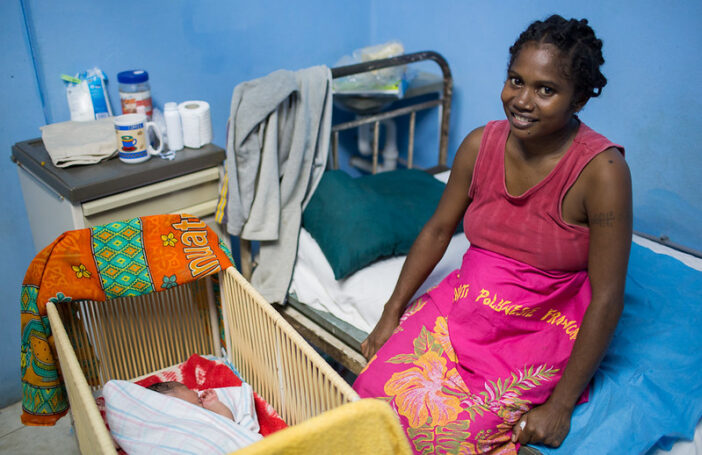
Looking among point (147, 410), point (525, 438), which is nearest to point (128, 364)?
point (147, 410)

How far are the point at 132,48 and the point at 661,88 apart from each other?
5.89 feet

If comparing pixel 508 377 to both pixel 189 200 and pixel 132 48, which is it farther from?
pixel 132 48

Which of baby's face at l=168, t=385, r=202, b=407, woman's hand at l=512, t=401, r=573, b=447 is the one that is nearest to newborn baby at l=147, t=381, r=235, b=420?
baby's face at l=168, t=385, r=202, b=407

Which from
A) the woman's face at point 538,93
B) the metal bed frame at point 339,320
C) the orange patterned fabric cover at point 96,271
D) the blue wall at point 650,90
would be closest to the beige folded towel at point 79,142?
the orange patterned fabric cover at point 96,271

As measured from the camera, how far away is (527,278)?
4.52 feet

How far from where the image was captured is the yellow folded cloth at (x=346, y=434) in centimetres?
88

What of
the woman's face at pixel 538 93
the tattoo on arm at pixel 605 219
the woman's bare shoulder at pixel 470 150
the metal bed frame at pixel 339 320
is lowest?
the metal bed frame at pixel 339 320

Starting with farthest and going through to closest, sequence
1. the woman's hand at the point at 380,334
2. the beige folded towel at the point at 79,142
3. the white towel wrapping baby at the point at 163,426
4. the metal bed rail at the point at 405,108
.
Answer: the metal bed rail at the point at 405,108, the beige folded towel at the point at 79,142, the woman's hand at the point at 380,334, the white towel wrapping baby at the point at 163,426

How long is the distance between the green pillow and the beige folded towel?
0.68m

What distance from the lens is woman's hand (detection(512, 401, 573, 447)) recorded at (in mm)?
1269

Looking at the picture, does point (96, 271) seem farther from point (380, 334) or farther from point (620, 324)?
point (620, 324)

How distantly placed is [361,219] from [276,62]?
979 mm

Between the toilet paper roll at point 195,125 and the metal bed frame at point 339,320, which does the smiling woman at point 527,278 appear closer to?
the metal bed frame at point 339,320

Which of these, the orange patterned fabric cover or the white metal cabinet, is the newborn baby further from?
the white metal cabinet
